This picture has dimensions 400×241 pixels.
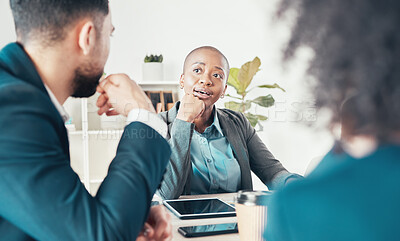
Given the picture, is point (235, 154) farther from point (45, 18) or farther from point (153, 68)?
point (153, 68)

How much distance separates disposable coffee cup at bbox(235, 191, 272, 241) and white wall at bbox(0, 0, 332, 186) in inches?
120

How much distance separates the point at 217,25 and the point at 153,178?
11.5 ft

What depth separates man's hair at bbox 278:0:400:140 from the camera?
14.3 inches

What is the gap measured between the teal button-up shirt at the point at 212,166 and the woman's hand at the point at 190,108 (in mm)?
130

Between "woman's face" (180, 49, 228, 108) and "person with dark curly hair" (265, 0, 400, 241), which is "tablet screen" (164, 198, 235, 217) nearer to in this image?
"woman's face" (180, 49, 228, 108)

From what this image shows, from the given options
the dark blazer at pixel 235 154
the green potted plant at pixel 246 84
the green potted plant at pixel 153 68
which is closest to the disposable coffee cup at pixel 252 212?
the dark blazer at pixel 235 154

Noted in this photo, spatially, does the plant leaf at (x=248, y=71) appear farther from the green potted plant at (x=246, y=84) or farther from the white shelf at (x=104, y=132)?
the white shelf at (x=104, y=132)

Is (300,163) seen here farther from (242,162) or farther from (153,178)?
(153,178)

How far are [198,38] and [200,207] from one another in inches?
118

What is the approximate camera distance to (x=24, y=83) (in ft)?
2.38

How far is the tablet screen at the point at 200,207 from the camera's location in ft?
3.96

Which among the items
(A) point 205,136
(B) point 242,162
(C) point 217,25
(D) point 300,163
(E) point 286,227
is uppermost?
(C) point 217,25

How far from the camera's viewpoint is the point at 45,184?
681mm

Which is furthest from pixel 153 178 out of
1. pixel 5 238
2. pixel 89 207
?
pixel 5 238
